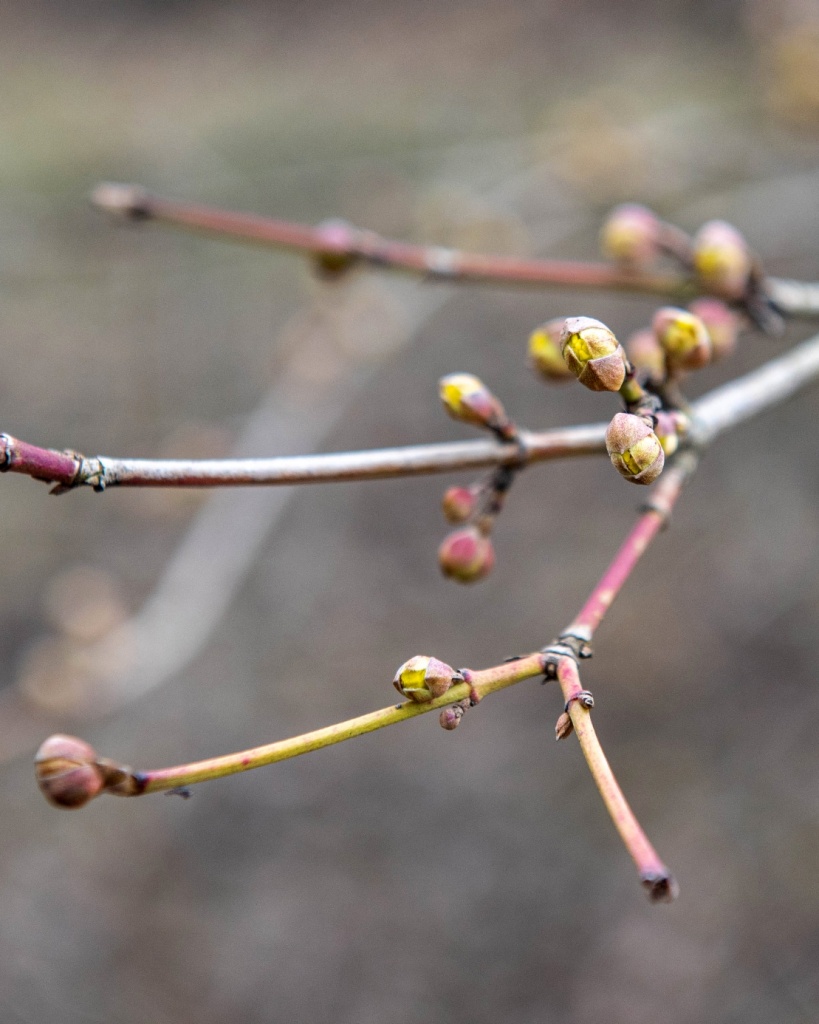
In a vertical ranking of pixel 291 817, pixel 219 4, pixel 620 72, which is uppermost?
pixel 219 4

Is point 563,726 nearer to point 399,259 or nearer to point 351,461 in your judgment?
point 351,461

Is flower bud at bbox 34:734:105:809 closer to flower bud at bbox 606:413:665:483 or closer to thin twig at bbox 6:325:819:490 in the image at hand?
thin twig at bbox 6:325:819:490

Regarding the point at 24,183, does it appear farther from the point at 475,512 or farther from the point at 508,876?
the point at 475,512

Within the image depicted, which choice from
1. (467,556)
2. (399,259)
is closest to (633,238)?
(399,259)

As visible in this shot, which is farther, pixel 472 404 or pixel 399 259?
pixel 399 259

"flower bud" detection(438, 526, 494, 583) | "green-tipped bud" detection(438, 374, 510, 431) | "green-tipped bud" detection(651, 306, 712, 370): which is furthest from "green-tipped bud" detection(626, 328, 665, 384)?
"flower bud" detection(438, 526, 494, 583)

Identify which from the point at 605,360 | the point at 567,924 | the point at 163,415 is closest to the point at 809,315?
the point at 605,360

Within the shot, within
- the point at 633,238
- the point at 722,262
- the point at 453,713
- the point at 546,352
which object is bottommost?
the point at 453,713
